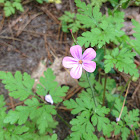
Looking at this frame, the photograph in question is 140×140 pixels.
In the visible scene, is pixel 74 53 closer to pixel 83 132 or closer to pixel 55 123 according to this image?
pixel 83 132

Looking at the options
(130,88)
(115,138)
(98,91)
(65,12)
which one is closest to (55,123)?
(98,91)

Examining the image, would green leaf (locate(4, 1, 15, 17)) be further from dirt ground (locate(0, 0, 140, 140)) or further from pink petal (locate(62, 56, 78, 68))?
pink petal (locate(62, 56, 78, 68))

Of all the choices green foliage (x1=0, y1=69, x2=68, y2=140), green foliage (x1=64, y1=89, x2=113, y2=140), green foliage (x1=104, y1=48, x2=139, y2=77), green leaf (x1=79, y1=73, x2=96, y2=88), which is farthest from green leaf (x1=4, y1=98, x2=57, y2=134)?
green foliage (x1=104, y1=48, x2=139, y2=77)

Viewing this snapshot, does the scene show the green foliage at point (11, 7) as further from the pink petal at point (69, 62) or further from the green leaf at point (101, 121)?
the green leaf at point (101, 121)

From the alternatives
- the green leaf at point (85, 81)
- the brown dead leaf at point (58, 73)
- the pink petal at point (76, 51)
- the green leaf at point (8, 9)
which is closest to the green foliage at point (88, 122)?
the green leaf at point (85, 81)

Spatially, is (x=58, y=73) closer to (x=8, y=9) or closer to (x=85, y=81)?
(x=85, y=81)

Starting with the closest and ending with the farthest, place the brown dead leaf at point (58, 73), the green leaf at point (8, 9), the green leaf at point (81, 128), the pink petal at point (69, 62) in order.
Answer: the pink petal at point (69, 62), the green leaf at point (81, 128), the brown dead leaf at point (58, 73), the green leaf at point (8, 9)

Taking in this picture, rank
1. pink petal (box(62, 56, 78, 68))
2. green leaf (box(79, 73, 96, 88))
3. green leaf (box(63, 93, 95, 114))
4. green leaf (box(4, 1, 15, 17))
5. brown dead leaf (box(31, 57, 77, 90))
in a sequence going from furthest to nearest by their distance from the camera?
green leaf (box(4, 1, 15, 17))
brown dead leaf (box(31, 57, 77, 90))
green leaf (box(79, 73, 96, 88))
green leaf (box(63, 93, 95, 114))
pink petal (box(62, 56, 78, 68))
